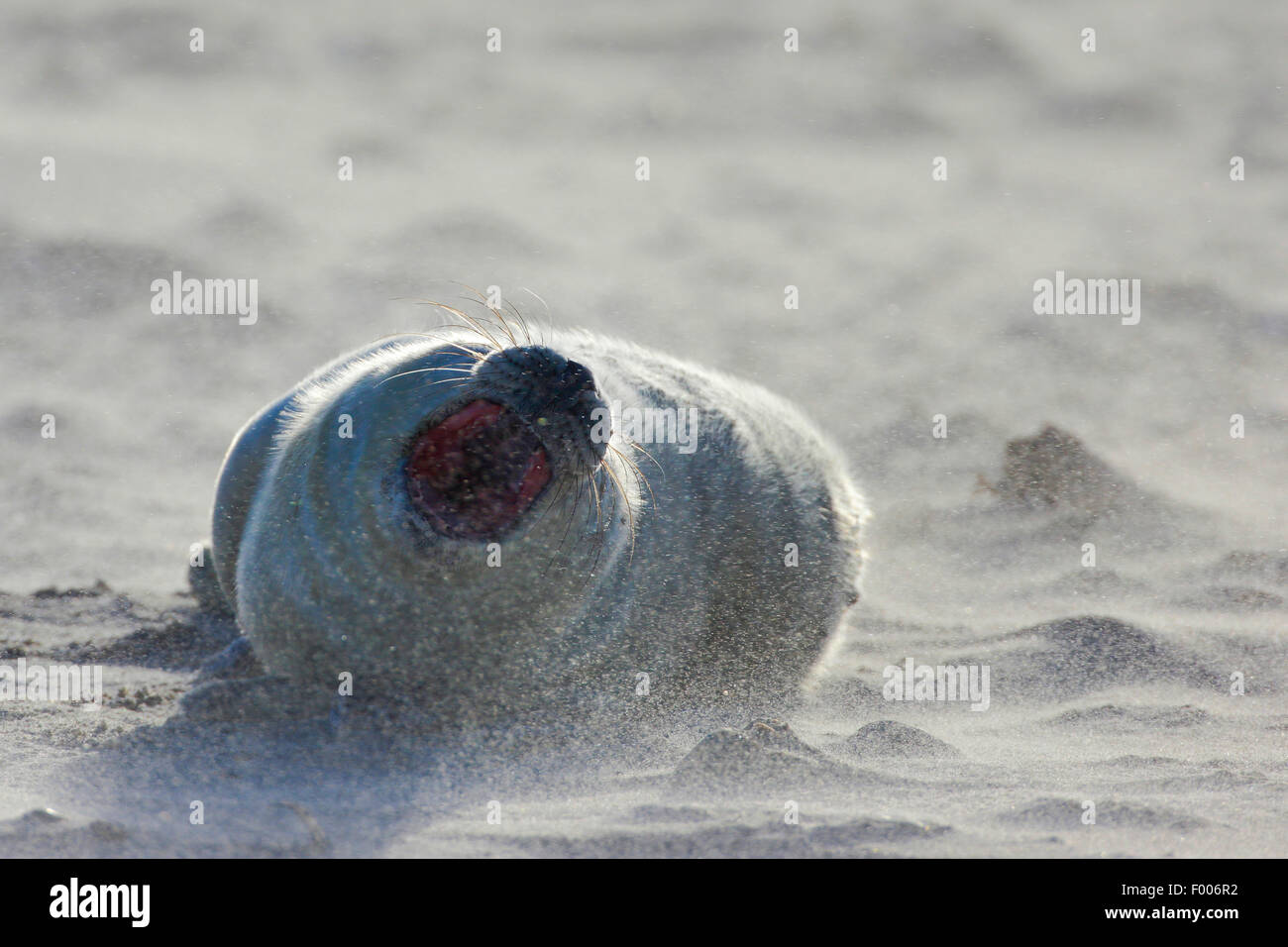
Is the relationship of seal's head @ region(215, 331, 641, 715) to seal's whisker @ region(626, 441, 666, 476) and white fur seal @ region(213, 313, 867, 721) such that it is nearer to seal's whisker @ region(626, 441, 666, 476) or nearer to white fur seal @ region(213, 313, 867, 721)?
white fur seal @ region(213, 313, 867, 721)

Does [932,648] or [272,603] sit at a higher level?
[272,603]

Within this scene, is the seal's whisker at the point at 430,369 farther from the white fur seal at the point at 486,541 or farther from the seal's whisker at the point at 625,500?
the seal's whisker at the point at 625,500

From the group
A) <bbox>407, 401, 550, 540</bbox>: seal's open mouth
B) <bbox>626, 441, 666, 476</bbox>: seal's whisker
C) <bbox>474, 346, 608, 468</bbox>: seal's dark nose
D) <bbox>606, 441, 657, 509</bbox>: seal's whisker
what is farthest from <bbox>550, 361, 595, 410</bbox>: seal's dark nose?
<bbox>626, 441, 666, 476</bbox>: seal's whisker

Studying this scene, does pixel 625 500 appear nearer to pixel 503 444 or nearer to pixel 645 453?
pixel 645 453

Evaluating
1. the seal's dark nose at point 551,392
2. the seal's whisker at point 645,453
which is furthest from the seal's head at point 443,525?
the seal's whisker at point 645,453

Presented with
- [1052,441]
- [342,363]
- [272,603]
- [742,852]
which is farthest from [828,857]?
[1052,441]

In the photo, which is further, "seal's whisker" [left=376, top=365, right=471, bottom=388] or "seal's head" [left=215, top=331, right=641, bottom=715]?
"seal's whisker" [left=376, top=365, right=471, bottom=388]

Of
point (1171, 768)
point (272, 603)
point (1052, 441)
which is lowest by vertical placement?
point (1171, 768)
